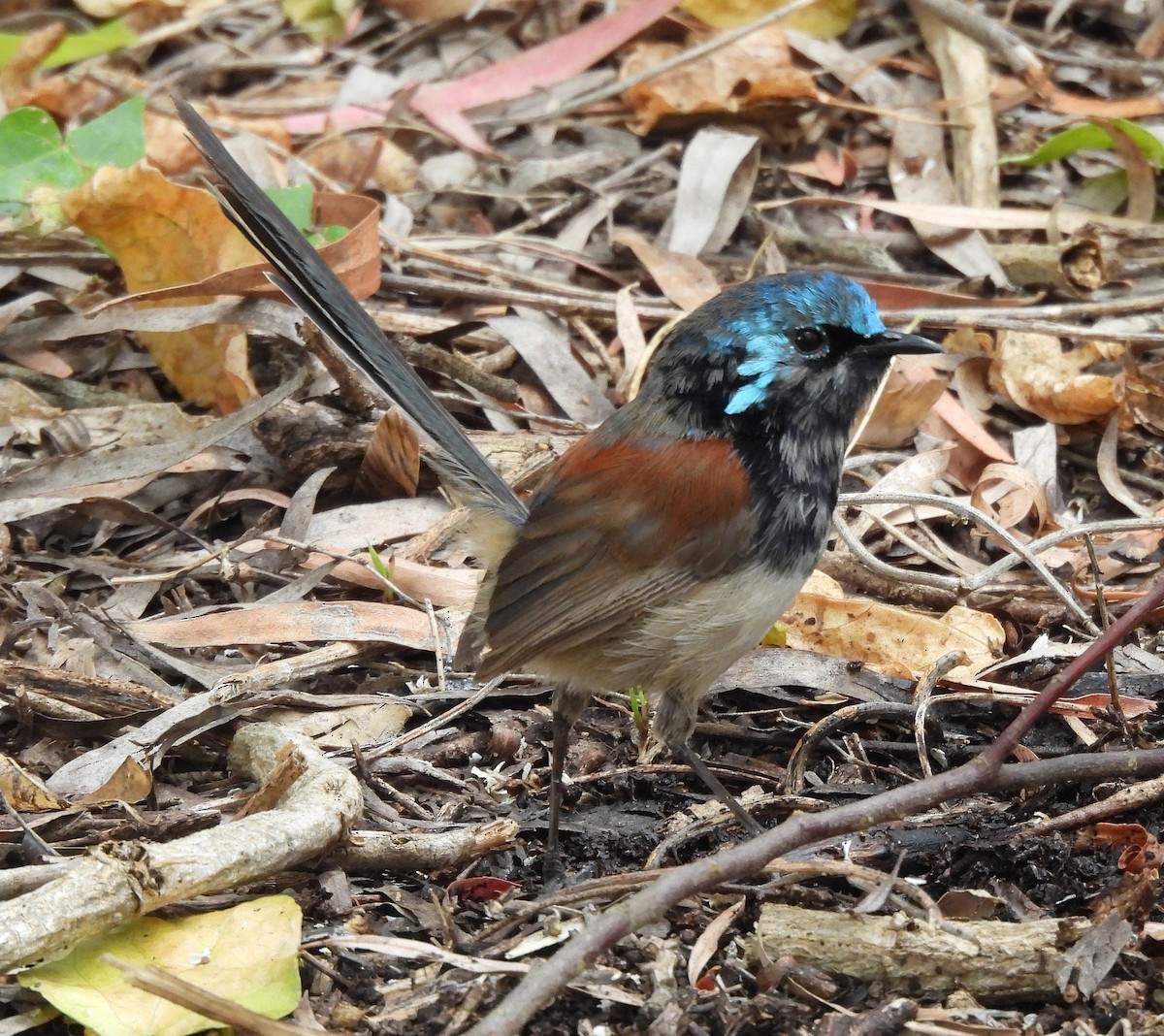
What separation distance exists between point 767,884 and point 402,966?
2.84ft

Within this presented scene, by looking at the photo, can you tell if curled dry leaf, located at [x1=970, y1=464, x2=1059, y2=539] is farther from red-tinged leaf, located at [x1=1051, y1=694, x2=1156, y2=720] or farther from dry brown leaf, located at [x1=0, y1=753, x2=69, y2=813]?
dry brown leaf, located at [x1=0, y1=753, x2=69, y2=813]

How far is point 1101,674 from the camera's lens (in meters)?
4.38

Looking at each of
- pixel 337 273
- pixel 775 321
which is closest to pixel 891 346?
pixel 775 321

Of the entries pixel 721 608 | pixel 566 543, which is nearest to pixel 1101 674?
pixel 721 608

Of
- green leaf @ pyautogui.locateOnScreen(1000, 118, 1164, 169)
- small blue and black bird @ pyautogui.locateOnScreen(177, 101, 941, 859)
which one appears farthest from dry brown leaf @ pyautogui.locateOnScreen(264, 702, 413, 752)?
green leaf @ pyautogui.locateOnScreen(1000, 118, 1164, 169)

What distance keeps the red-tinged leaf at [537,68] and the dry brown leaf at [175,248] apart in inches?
70.2

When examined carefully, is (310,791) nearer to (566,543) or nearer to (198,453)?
(566,543)

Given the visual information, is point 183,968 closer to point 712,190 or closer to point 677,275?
point 677,275

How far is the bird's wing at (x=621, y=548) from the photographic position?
3.95 meters

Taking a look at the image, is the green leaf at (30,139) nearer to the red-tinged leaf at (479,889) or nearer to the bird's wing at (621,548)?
the bird's wing at (621,548)

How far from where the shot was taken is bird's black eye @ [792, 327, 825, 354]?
4043mm

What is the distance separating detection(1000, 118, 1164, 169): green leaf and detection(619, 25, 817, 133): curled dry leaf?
98 centimetres

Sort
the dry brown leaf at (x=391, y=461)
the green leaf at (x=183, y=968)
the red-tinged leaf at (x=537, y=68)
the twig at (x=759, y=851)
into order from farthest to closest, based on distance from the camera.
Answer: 1. the red-tinged leaf at (x=537, y=68)
2. the dry brown leaf at (x=391, y=461)
3. the green leaf at (x=183, y=968)
4. the twig at (x=759, y=851)

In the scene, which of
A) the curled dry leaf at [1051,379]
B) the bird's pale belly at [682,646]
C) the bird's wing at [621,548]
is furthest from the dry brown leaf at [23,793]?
the curled dry leaf at [1051,379]
